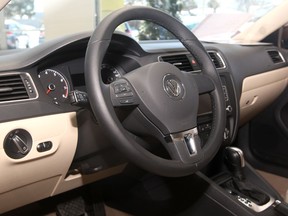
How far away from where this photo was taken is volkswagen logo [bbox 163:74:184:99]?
951mm

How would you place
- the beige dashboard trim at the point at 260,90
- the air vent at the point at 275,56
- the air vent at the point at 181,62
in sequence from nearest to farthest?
the air vent at the point at 181,62
the beige dashboard trim at the point at 260,90
the air vent at the point at 275,56

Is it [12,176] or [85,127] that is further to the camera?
[85,127]

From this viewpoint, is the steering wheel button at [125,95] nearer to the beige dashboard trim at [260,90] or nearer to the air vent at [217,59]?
the air vent at [217,59]

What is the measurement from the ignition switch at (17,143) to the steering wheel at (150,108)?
25 centimetres

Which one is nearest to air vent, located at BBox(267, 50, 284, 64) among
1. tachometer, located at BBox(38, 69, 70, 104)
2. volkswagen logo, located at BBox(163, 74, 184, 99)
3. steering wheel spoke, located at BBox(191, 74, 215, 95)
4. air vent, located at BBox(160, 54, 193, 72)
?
air vent, located at BBox(160, 54, 193, 72)

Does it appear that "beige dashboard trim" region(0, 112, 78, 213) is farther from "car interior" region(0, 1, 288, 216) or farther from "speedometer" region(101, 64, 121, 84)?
"speedometer" region(101, 64, 121, 84)

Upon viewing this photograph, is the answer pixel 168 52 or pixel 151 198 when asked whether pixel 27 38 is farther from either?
pixel 151 198

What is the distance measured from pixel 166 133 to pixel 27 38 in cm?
97

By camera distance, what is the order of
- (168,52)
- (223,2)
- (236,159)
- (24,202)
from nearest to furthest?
(24,202) < (168,52) < (236,159) < (223,2)

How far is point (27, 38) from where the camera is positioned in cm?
160

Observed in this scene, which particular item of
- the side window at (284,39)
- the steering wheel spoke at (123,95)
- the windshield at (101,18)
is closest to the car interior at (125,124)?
the steering wheel spoke at (123,95)

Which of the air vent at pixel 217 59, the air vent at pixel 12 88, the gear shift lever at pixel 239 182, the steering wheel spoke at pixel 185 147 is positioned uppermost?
the air vent at pixel 12 88

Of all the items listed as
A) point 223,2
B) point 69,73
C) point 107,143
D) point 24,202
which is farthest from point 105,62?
point 223,2

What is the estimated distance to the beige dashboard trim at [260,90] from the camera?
5.89 ft
